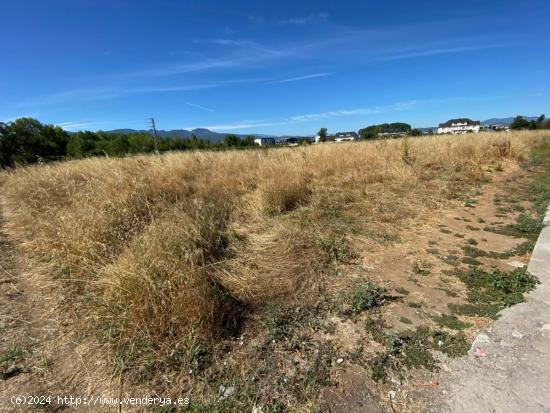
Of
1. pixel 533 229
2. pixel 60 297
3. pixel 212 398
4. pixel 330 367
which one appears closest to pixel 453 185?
pixel 533 229

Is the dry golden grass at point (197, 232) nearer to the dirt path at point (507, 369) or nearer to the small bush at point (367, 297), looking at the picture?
the small bush at point (367, 297)

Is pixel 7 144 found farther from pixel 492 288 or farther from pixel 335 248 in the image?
pixel 492 288

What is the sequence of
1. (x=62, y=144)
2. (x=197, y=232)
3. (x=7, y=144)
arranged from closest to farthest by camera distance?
(x=197, y=232) → (x=7, y=144) → (x=62, y=144)

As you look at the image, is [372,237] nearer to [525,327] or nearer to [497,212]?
[525,327]

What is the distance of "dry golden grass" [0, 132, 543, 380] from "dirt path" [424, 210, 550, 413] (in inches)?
53.2

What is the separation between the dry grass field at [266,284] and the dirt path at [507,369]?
13cm

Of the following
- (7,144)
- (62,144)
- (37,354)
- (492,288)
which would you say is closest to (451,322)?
(492,288)

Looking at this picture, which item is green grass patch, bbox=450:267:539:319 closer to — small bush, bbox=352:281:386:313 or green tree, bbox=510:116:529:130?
small bush, bbox=352:281:386:313

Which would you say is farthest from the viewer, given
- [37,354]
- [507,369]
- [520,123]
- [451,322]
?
[520,123]

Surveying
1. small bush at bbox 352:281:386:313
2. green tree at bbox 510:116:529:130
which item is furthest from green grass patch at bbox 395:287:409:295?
green tree at bbox 510:116:529:130

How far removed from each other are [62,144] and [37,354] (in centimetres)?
4366

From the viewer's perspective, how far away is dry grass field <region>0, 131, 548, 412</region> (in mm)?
1838

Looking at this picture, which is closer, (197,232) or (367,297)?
(367,297)

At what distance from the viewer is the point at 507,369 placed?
1.77m
